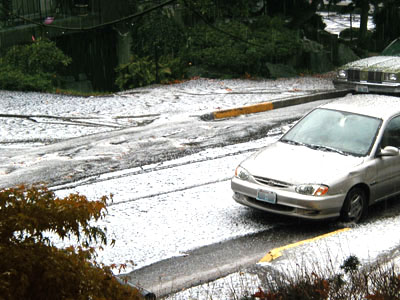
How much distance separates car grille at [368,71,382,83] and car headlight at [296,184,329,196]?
341 inches

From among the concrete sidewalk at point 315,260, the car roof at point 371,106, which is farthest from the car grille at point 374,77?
the concrete sidewalk at point 315,260

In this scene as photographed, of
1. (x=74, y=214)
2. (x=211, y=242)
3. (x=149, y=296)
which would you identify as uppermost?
(x=74, y=214)

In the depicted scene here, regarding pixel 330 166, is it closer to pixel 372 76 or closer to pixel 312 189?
pixel 312 189

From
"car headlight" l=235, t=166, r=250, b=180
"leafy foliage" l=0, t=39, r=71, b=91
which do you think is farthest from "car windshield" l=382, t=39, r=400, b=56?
"car headlight" l=235, t=166, r=250, b=180

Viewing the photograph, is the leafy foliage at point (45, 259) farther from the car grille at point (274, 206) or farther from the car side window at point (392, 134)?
the car side window at point (392, 134)

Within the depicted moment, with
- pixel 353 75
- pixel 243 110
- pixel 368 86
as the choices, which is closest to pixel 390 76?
pixel 368 86

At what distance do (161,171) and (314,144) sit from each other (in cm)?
288

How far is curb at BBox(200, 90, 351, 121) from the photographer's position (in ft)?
48.8

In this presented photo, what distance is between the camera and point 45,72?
18.3 m

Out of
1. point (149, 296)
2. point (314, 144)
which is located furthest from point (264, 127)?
point (149, 296)

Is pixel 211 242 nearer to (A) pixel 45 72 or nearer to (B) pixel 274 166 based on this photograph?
(B) pixel 274 166

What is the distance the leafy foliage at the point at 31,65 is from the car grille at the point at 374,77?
8216 millimetres

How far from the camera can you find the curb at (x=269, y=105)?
14.9 metres

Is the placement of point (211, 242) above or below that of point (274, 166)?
below
